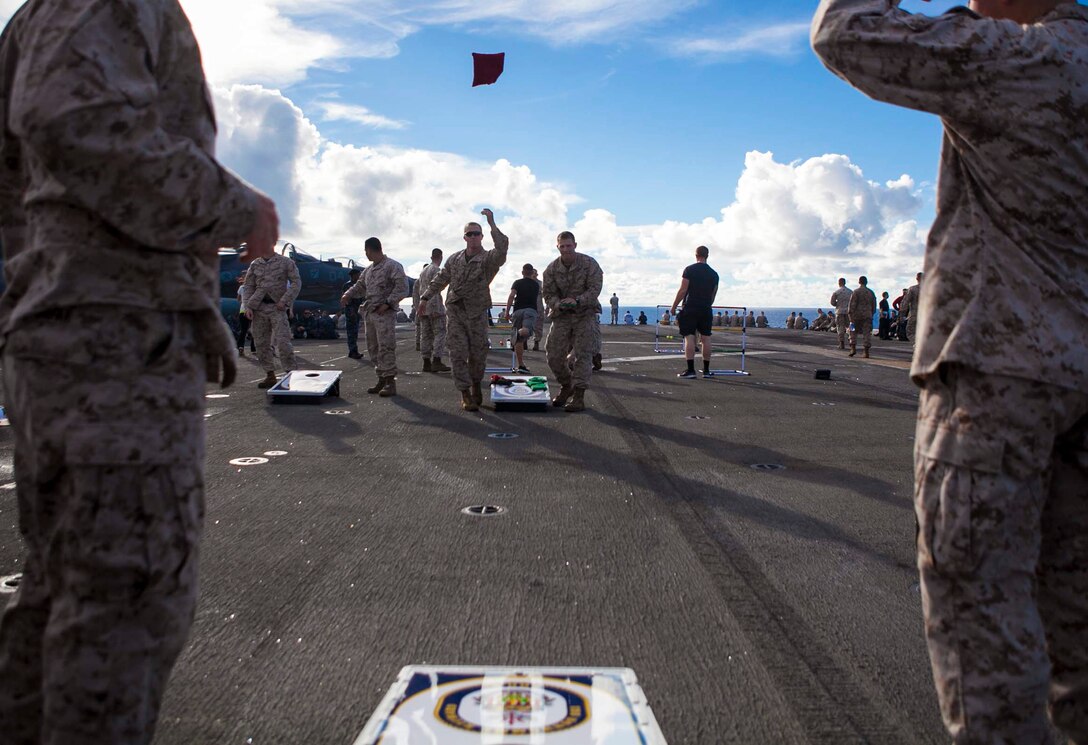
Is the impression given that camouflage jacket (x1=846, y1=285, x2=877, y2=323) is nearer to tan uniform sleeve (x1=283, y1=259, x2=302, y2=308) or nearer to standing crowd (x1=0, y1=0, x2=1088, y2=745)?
tan uniform sleeve (x1=283, y1=259, x2=302, y2=308)

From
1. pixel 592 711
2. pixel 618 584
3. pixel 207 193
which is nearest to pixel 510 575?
pixel 618 584

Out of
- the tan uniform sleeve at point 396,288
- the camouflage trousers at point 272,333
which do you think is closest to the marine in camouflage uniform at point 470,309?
the tan uniform sleeve at point 396,288

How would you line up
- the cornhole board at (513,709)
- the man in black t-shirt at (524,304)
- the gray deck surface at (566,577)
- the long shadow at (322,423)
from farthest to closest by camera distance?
the man in black t-shirt at (524,304)
the long shadow at (322,423)
the gray deck surface at (566,577)
the cornhole board at (513,709)

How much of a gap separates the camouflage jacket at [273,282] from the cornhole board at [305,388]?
1.92 m

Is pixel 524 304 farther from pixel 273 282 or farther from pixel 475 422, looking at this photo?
pixel 475 422

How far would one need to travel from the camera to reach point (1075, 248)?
6.23ft

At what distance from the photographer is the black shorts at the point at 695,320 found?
1334 cm

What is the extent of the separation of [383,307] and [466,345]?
76.9 inches

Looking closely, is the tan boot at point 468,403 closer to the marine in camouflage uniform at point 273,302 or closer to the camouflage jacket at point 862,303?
the marine in camouflage uniform at point 273,302

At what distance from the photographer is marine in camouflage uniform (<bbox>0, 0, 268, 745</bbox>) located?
1.63 meters

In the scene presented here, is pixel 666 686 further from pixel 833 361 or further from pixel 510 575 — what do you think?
pixel 833 361

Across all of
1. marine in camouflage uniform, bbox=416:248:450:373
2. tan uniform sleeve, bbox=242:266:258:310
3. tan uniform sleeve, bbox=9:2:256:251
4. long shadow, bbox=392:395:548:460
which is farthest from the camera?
marine in camouflage uniform, bbox=416:248:450:373

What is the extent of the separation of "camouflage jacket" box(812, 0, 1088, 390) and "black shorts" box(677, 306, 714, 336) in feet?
37.5

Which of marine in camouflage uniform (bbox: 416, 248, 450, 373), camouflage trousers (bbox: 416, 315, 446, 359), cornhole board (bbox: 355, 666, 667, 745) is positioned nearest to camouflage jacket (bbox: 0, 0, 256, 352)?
cornhole board (bbox: 355, 666, 667, 745)
